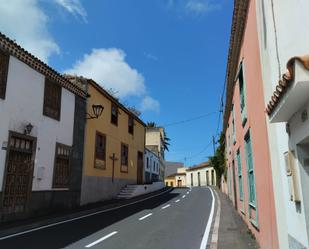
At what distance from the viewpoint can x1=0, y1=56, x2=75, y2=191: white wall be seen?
1258 cm

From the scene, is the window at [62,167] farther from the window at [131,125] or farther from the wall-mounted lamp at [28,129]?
the window at [131,125]

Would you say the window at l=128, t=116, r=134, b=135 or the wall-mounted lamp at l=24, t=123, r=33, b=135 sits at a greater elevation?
the window at l=128, t=116, r=134, b=135

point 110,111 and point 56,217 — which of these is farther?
point 110,111

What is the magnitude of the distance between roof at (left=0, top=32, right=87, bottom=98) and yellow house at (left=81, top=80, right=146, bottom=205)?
138 inches

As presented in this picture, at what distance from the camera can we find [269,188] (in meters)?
6.38

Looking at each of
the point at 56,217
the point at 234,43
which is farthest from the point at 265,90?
the point at 56,217

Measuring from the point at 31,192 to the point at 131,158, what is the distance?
52.4 ft

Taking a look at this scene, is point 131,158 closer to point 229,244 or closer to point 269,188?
point 229,244

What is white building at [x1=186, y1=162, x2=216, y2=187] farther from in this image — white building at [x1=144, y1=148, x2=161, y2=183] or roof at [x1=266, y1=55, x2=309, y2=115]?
roof at [x1=266, y1=55, x2=309, y2=115]

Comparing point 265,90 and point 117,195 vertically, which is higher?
point 265,90

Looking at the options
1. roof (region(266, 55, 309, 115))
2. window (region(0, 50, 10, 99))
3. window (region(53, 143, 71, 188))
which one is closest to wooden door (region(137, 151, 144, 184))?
window (region(53, 143, 71, 188))

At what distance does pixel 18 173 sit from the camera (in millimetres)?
13156

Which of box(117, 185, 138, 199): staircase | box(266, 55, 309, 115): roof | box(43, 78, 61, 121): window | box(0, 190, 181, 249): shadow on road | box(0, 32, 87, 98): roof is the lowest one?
box(0, 190, 181, 249): shadow on road

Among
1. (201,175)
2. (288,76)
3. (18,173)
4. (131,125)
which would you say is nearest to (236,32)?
(288,76)
